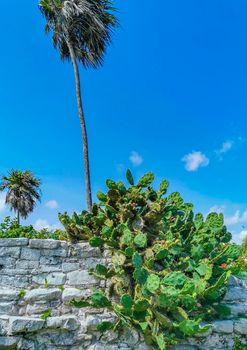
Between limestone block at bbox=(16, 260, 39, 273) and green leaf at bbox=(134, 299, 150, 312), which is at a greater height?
limestone block at bbox=(16, 260, 39, 273)

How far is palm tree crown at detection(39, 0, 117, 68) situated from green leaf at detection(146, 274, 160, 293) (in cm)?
804

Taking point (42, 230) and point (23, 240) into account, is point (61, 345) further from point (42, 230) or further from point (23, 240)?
point (42, 230)

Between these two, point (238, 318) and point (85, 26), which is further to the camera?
point (85, 26)

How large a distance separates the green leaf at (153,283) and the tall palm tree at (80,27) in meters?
6.13

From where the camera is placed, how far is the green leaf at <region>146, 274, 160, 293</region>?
3.88 m

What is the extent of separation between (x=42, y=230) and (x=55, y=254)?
1.89 m

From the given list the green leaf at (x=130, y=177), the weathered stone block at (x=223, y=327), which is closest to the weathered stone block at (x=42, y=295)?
the green leaf at (x=130, y=177)

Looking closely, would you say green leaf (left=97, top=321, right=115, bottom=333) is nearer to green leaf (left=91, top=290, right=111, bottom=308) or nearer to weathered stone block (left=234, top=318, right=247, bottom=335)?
green leaf (left=91, top=290, right=111, bottom=308)

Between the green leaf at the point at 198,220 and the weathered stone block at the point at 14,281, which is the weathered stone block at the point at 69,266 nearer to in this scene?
the weathered stone block at the point at 14,281

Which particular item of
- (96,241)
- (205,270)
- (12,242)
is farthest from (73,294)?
(205,270)

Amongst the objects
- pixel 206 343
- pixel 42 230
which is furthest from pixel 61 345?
pixel 42 230

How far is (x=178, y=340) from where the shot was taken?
4199mm

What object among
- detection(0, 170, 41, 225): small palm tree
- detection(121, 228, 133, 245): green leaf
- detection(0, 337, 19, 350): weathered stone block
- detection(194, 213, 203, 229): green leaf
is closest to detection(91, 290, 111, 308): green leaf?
detection(121, 228, 133, 245): green leaf

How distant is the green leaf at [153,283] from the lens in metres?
3.88
